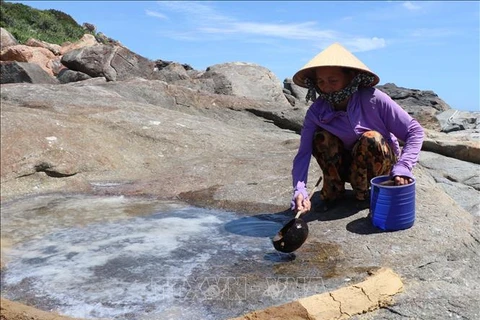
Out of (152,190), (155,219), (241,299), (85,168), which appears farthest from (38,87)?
(241,299)

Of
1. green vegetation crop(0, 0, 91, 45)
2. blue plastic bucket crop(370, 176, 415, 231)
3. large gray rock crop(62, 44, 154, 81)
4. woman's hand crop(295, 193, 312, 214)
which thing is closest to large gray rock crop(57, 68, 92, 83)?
large gray rock crop(62, 44, 154, 81)

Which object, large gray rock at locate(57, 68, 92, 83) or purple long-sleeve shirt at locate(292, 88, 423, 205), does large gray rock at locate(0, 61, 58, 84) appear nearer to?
large gray rock at locate(57, 68, 92, 83)

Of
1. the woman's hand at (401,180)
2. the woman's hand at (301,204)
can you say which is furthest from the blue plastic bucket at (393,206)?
the woman's hand at (301,204)

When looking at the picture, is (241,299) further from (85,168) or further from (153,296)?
(85,168)

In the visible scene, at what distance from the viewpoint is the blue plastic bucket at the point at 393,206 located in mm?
3346

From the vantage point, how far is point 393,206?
3.36 m

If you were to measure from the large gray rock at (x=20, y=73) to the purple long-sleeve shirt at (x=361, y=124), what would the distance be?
9507 millimetres

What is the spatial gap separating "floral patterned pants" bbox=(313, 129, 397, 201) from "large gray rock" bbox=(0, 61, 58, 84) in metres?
9.50

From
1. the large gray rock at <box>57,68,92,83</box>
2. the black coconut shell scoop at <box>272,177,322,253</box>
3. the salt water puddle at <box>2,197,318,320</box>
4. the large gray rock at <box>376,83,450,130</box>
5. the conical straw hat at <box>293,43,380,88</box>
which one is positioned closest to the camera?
the salt water puddle at <box>2,197,318,320</box>

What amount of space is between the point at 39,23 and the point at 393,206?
3768 centimetres

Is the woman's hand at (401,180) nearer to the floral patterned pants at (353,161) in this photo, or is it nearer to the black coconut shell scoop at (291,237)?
the floral patterned pants at (353,161)

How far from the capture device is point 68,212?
14.5ft

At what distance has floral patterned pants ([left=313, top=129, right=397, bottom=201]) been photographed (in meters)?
3.65

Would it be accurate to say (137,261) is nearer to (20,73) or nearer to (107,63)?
(20,73)
